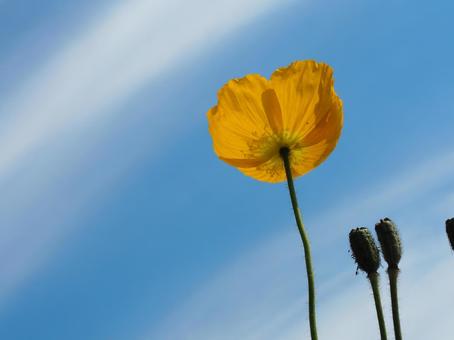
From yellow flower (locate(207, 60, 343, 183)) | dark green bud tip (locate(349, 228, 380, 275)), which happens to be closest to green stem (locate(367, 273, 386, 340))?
dark green bud tip (locate(349, 228, 380, 275))

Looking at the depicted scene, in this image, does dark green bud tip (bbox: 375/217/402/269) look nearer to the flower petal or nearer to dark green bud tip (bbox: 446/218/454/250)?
dark green bud tip (bbox: 446/218/454/250)

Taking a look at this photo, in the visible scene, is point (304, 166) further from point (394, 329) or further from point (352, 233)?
point (394, 329)

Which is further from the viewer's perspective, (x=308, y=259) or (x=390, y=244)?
(x=390, y=244)

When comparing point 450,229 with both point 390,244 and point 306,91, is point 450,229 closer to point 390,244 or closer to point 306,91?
point 390,244

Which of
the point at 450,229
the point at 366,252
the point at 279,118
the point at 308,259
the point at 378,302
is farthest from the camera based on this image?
the point at 279,118

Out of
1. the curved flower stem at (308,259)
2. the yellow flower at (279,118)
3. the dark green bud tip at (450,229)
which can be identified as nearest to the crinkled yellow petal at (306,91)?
the yellow flower at (279,118)

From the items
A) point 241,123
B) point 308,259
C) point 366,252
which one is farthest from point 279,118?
point 308,259
